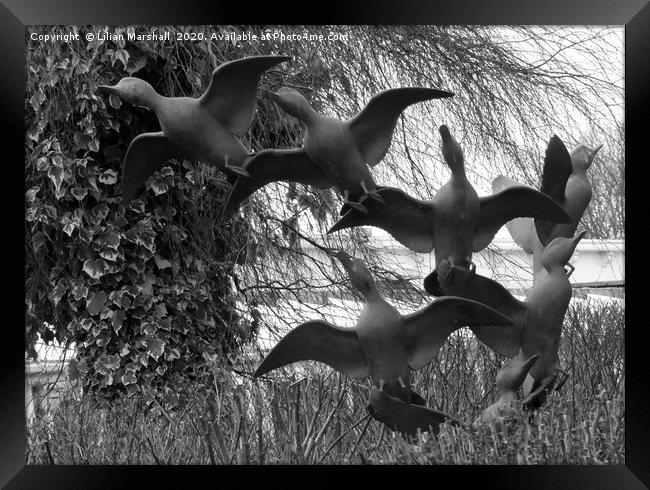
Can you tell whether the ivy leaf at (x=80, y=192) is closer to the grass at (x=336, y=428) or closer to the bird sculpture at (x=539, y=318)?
the grass at (x=336, y=428)

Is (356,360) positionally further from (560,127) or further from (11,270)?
(560,127)

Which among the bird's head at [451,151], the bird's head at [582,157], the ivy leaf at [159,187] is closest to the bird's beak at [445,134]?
the bird's head at [451,151]

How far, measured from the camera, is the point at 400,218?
1100 millimetres

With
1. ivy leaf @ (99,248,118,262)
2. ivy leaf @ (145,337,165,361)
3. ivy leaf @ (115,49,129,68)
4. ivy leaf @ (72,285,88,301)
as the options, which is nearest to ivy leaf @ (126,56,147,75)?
ivy leaf @ (115,49,129,68)

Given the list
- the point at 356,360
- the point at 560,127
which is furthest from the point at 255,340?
the point at 356,360

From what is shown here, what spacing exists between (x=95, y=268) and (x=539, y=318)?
1.33 m

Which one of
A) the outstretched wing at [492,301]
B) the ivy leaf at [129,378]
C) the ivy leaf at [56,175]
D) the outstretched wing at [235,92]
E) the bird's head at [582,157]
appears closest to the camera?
the outstretched wing at [235,92]

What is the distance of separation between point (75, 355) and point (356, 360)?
1.34m

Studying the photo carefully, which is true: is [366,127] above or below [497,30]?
below

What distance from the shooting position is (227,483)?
1.08 meters

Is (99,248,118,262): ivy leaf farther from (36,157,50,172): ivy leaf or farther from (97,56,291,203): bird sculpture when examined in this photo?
(97,56,291,203): bird sculpture
